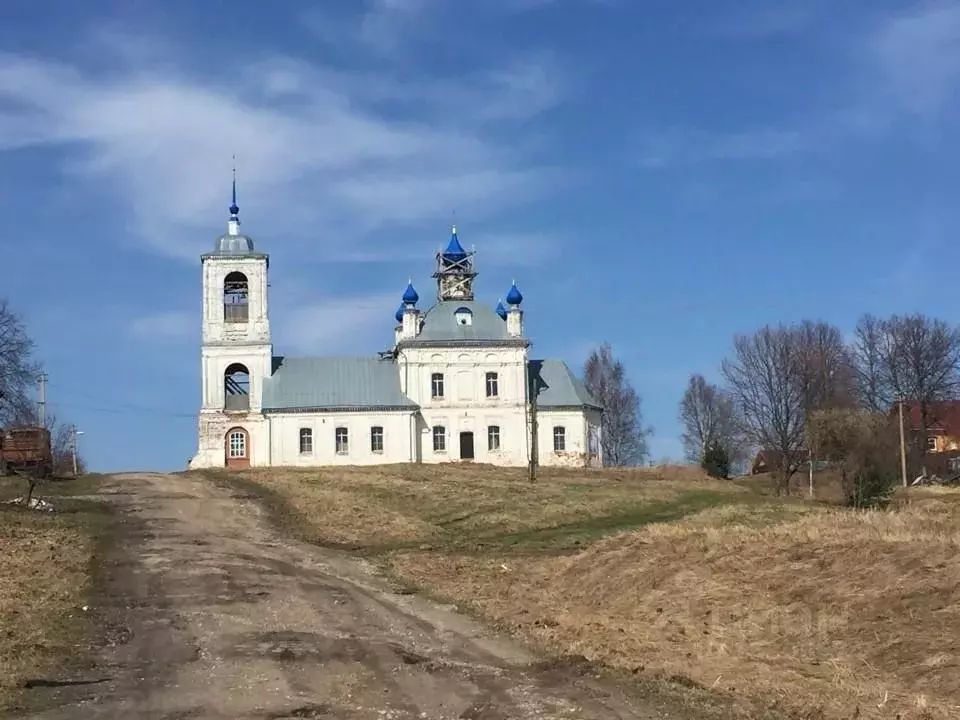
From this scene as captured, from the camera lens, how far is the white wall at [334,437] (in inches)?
2301

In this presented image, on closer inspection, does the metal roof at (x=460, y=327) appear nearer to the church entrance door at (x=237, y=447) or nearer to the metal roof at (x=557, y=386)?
the metal roof at (x=557, y=386)

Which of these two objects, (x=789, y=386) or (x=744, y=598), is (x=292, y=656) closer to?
(x=744, y=598)

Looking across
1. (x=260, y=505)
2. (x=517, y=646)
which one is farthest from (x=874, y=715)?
(x=260, y=505)

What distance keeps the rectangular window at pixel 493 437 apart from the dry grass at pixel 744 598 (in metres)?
31.3

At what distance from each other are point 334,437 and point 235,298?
913 centimetres

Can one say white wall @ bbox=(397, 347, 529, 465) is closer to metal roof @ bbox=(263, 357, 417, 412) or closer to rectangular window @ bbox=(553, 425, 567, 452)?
metal roof @ bbox=(263, 357, 417, 412)

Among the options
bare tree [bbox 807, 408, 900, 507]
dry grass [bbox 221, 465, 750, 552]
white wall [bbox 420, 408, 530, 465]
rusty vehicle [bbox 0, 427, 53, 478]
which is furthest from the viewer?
white wall [bbox 420, 408, 530, 465]

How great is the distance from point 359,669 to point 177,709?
7.95 ft

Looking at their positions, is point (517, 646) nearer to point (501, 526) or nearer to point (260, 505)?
point (501, 526)

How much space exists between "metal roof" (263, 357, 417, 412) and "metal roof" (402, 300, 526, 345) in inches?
106

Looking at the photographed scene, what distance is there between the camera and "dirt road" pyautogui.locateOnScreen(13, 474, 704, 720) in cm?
996

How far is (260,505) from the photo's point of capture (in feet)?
112

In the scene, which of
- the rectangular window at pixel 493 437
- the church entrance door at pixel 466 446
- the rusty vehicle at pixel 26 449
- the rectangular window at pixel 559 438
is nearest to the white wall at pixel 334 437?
the church entrance door at pixel 466 446

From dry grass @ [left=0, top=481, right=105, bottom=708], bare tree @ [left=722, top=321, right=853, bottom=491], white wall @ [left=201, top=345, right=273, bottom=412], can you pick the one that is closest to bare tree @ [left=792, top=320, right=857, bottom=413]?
bare tree @ [left=722, top=321, right=853, bottom=491]
